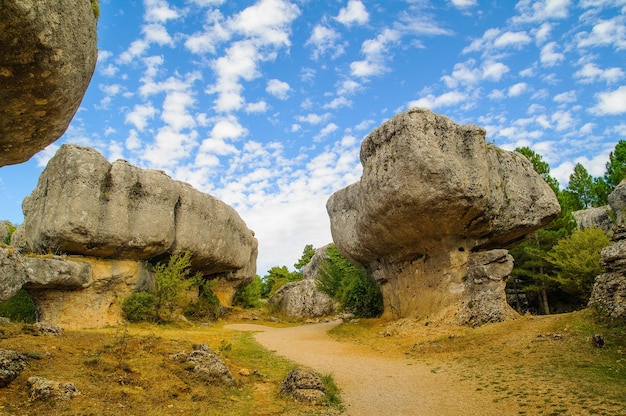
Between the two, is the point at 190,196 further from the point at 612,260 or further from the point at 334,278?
the point at 612,260

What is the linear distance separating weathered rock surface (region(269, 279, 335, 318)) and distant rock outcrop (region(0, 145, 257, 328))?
12.3 metres

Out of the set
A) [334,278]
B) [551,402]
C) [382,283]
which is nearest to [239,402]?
[551,402]

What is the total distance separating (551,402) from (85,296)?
1890 centimetres

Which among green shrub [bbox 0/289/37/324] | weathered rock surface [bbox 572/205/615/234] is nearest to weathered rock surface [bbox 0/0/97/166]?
green shrub [bbox 0/289/37/324]

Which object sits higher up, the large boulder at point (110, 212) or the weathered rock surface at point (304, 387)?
the large boulder at point (110, 212)

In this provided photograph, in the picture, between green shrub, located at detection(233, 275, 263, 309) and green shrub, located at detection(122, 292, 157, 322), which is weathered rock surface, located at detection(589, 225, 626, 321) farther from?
green shrub, located at detection(233, 275, 263, 309)

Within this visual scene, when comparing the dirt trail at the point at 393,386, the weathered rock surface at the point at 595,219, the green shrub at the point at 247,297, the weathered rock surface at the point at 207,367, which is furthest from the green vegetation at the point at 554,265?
the green shrub at the point at 247,297

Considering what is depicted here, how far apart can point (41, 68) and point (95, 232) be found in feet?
53.9

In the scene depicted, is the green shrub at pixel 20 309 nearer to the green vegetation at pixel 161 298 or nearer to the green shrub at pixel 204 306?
the green vegetation at pixel 161 298

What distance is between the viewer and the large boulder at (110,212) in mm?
18156

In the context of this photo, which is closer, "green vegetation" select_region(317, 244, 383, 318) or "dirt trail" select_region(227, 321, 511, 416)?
"dirt trail" select_region(227, 321, 511, 416)

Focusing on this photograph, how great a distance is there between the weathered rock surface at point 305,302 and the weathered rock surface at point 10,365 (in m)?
26.8

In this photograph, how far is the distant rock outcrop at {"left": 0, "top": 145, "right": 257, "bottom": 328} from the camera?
17875 mm

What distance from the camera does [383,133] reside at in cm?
1708
